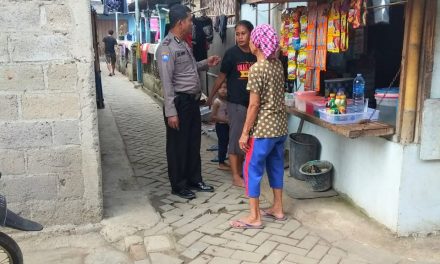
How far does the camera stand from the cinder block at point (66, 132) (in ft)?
12.6

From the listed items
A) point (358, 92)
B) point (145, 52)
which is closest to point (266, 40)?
point (358, 92)

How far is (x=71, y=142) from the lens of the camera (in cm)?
391

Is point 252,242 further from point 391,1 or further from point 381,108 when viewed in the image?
point 391,1

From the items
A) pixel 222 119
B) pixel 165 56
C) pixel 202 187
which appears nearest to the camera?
pixel 165 56

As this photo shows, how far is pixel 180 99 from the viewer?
15.4 feet

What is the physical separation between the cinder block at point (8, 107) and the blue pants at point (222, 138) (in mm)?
2628

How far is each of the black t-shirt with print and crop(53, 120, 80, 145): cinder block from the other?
179cm

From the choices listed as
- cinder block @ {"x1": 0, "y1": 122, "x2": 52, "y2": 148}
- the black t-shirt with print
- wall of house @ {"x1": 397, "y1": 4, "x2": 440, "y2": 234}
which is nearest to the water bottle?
wall of house @ {"x1": 397, "y1": 4, "x2": 440, "y2": 234}

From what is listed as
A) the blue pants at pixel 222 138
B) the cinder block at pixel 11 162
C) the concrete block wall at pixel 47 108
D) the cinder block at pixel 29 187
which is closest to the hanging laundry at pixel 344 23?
the blue pants at pixel 222 138

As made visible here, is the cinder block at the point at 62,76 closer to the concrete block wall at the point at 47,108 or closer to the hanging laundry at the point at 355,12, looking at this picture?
the concrete block wall at the point at 47,108

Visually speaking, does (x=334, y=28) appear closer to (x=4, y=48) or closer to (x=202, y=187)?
(x=202, y=187)

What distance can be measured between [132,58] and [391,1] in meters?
14.2

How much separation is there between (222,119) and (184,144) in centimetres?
92

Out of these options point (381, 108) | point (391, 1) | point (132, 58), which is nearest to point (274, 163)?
point (381, 108)
